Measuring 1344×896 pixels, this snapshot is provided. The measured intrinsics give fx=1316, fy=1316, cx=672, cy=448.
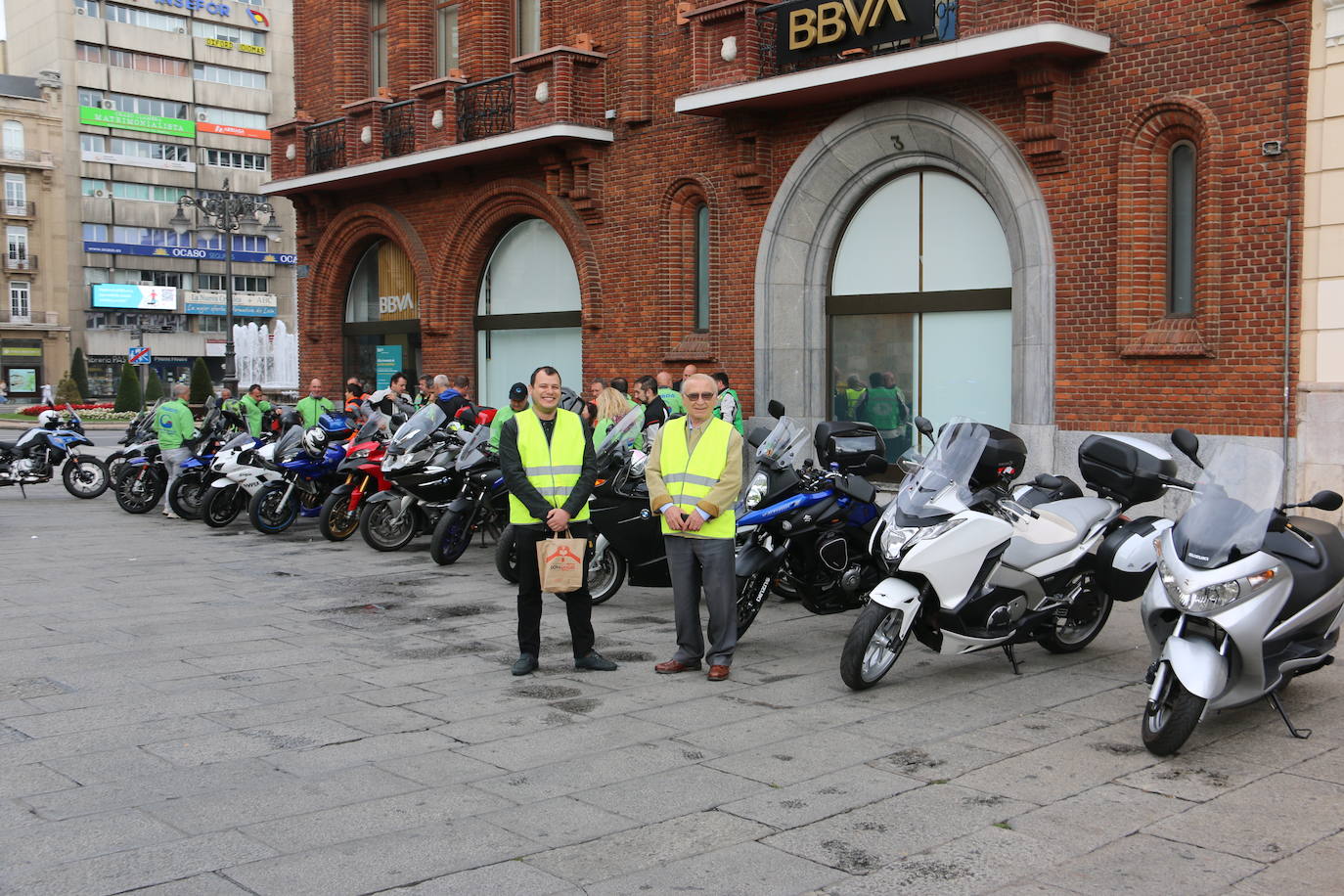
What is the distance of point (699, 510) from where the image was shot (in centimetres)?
705

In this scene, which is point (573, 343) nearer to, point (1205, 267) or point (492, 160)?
point (492, 160)

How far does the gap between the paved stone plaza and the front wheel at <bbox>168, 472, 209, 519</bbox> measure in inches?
269

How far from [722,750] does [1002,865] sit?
167 cm

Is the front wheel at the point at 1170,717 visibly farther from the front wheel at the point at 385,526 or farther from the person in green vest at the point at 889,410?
the person in green vest at the point at 889,410

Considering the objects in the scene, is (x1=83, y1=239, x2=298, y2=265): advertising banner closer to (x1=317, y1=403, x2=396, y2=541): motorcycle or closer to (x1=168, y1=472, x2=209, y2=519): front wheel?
(x1=168, y1=472, x2=209, y2=519): front wheel

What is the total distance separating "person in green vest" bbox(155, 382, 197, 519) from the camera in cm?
1600

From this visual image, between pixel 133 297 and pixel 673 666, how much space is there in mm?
72228

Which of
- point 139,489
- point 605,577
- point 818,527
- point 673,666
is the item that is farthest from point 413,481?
point 139,489

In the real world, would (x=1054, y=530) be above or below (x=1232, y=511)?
below

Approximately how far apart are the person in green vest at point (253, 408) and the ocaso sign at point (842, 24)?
8.66 meters

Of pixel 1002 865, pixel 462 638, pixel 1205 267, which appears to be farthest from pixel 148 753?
pixel 1205 267

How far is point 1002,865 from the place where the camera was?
4.41m

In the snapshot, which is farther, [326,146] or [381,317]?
[381,317]

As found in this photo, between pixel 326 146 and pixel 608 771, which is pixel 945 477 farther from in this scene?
pixel 326 146
